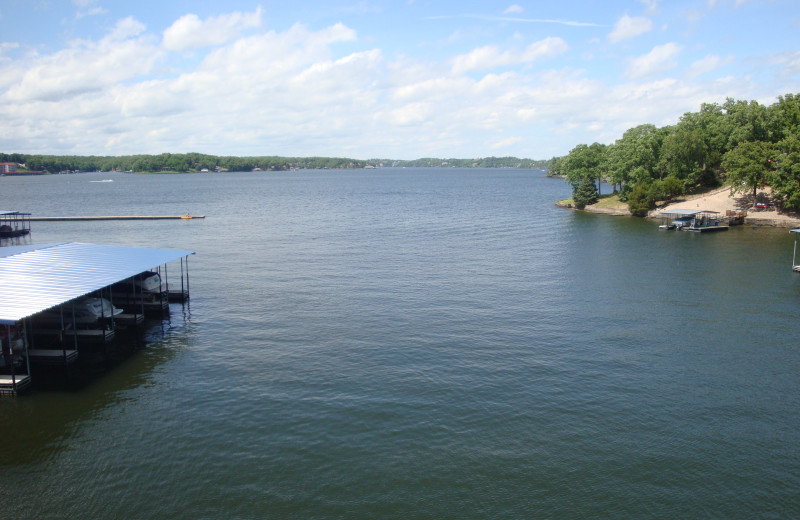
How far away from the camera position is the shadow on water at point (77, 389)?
88.7 ft

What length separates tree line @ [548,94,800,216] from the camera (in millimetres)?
97475

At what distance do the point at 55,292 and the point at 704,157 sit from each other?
122m

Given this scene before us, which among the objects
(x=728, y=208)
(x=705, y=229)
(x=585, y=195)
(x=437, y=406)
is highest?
(x=585, y=195)

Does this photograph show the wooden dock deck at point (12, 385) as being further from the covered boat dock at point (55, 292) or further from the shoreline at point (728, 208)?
the shoreline at point (728, 208)

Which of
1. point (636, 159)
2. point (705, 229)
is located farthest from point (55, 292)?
point (636, 159)

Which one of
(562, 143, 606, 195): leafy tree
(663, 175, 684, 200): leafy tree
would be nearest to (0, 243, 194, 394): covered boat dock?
(663, 175, 684, 200): leafy tree

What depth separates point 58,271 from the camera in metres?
38.3

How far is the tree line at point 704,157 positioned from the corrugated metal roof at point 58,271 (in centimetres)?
9471

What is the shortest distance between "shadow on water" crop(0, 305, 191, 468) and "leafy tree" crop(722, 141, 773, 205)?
318 ft

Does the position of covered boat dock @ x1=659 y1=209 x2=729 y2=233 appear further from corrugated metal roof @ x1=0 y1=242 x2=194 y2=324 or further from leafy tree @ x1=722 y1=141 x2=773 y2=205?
corrugated metal roof @ x1=0 y1=242 x2=194 y2=324

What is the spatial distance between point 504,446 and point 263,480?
1102 cm

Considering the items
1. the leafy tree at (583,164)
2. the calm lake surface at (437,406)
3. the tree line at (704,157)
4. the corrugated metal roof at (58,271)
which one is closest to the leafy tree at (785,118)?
the tree line at (704,157)

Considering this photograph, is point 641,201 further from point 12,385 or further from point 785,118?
point 12,385

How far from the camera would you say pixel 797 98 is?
10338cm
